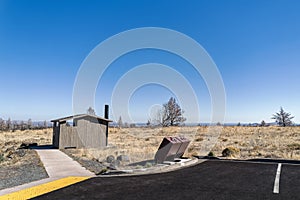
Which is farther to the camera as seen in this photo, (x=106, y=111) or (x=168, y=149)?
(x=106, y=111)

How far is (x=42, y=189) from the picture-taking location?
6691mm

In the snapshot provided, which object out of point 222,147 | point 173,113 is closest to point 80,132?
point 222,147

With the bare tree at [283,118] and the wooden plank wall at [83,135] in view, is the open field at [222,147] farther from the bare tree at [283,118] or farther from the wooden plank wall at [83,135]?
the bare tree at [283,118]

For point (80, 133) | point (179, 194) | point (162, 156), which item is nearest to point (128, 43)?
point (80, 133)

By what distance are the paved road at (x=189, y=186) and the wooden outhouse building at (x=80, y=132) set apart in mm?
11558

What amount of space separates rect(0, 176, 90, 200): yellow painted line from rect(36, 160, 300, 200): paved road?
32 cm

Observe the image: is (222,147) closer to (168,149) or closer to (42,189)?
(168,149)

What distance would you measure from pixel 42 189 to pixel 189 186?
416cm

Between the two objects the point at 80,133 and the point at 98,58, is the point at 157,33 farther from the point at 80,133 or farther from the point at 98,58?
the point at 80,133

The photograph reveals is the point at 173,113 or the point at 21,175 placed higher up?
the point at 173,113

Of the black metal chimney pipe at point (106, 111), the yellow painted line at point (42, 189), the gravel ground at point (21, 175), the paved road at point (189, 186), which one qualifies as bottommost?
the paved road at point (189, 186)

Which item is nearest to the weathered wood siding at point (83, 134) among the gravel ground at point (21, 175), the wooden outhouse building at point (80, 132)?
the wooden outhouse building at point (80, 132)

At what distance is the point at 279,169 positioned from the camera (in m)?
10.4

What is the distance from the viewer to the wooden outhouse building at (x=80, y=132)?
60.9 ft
